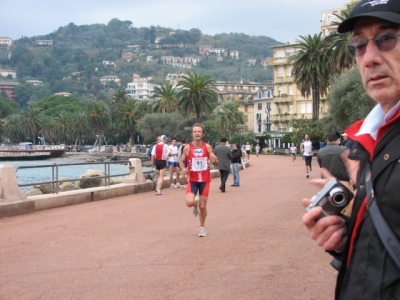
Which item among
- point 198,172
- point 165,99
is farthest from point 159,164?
point 165,99

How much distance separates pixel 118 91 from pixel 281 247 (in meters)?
109

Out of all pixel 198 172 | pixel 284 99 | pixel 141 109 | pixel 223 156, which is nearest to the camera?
pixel 198 172

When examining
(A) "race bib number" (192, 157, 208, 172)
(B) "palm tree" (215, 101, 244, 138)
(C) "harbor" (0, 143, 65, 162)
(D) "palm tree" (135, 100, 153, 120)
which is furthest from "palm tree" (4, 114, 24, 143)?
(A) "race bib number" (192, 157, 208, 172)

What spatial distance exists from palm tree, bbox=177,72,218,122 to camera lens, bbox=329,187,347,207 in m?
73.0

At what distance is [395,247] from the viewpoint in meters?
1.97

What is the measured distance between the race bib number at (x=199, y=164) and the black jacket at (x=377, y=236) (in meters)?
8.92

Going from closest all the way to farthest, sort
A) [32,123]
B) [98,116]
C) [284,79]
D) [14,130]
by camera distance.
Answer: [284,79] → [98,116] → [32,123] → [14,130]

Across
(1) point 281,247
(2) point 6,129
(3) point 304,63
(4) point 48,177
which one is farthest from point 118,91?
(1) point 281,247

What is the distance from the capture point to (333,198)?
6.93ft

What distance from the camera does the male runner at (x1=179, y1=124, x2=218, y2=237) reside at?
34.4ft

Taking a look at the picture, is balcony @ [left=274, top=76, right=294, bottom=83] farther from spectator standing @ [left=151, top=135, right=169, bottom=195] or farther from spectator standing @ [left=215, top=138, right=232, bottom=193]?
spectator standing @ [left=151, top=135, right=169, bottom=195]

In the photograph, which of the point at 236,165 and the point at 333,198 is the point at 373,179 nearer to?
the point at 333,198

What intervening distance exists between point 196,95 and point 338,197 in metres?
73.3

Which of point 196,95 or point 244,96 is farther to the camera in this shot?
point 244,96
